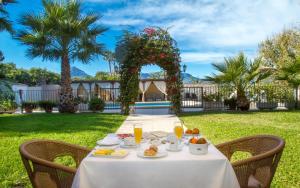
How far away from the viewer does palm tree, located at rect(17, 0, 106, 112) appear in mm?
15570

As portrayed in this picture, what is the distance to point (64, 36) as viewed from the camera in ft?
52.1

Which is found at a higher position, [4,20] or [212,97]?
[4,20]

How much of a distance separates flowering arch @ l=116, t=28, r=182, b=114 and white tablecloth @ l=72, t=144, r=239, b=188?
11711 millimetres

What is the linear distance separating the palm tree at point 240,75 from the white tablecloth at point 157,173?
13.4 meters

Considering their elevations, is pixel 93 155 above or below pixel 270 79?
below

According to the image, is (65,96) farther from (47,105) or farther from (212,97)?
(212,97)

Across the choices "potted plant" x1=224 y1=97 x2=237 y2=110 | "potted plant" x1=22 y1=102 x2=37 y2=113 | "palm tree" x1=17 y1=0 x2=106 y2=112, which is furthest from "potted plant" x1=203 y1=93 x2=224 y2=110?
"potted plant" x1=22 y1=102 x2=37 y2=113

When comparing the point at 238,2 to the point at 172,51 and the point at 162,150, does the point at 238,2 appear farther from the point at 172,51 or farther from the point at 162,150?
the point at 162,150

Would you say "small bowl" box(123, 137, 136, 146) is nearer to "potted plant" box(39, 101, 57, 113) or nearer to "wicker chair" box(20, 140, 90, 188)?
"wicker chair" box(20, 140, 90, 188)

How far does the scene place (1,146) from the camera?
6977 millimetres

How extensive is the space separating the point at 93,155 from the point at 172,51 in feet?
39.2

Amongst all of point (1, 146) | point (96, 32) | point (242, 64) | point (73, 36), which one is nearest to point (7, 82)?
point (73, 36)

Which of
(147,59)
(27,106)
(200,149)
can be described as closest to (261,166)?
(200,149)

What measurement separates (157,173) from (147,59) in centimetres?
1199
